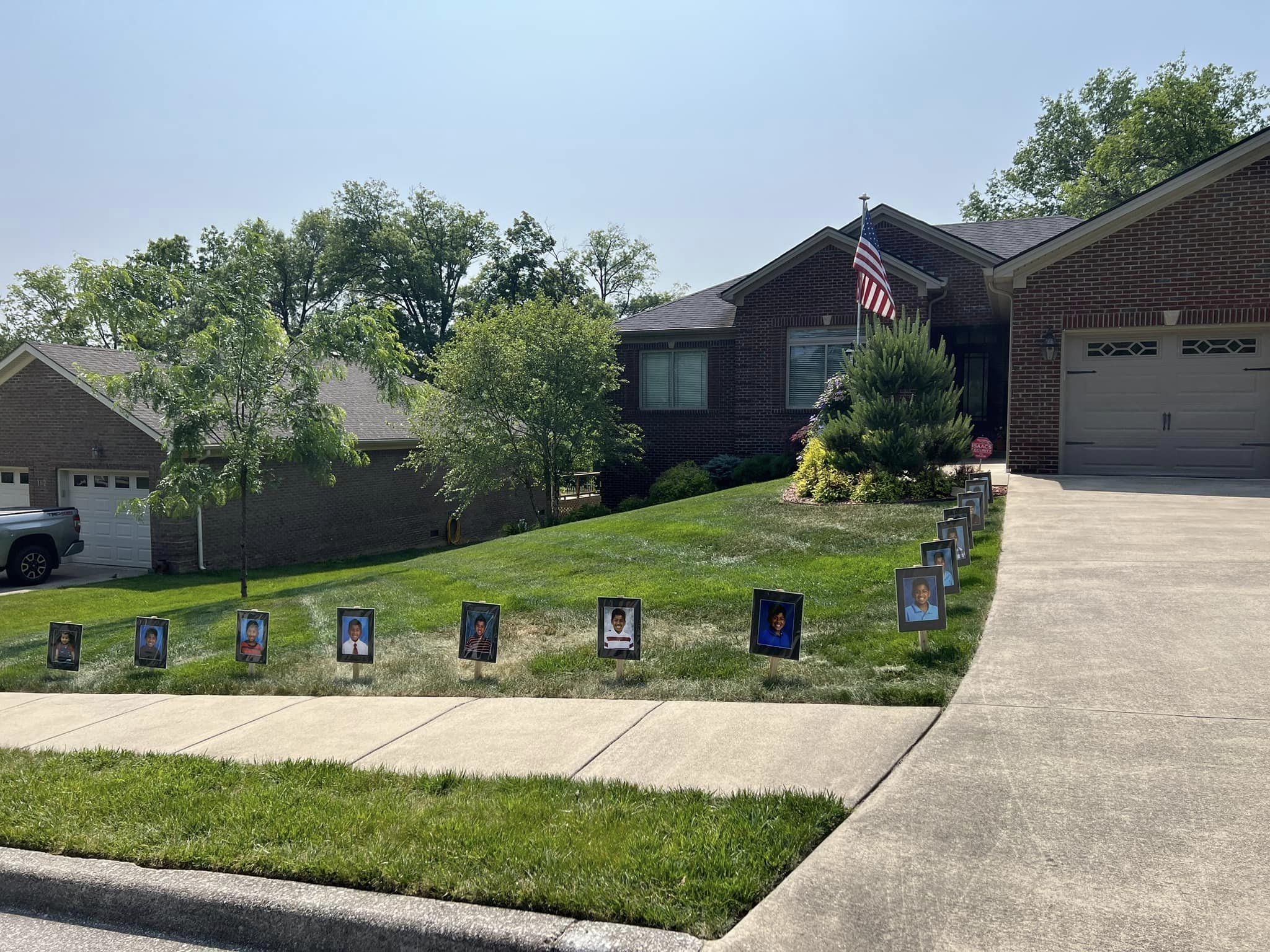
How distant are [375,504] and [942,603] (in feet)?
62.4

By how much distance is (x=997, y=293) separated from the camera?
1684 centimetres

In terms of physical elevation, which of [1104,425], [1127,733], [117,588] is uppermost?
[1104,425]

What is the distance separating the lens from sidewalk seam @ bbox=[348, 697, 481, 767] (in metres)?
5.66

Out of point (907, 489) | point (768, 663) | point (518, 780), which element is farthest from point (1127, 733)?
point (907, 489)

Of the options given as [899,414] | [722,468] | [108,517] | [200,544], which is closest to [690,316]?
[722,468]

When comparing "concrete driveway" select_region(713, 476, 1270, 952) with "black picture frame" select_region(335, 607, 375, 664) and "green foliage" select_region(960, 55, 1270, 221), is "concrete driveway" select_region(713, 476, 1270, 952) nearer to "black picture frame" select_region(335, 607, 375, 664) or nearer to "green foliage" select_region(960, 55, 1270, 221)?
"black picture frame" select_region(335, 607, 375, 664)

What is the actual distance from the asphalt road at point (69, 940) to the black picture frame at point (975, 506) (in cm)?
842

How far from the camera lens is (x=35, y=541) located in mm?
19000

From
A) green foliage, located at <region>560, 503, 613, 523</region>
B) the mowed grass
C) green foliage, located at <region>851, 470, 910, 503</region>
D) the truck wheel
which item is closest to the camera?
the mowed grass

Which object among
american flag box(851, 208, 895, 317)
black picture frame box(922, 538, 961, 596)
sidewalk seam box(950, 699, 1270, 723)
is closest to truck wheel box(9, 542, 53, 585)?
american flag box(851, 208, 895, 317)

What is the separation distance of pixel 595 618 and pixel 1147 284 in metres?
11.6

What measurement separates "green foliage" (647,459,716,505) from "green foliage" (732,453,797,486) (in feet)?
2.17

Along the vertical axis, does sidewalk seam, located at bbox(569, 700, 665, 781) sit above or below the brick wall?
below

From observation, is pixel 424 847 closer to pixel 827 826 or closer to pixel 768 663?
pixel 827 826
